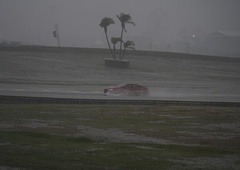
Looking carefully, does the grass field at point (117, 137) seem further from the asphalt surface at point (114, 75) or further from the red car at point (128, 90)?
the red car at point (128, 90)

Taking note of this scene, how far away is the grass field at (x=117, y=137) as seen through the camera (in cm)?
1199

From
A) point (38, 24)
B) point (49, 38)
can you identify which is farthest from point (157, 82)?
point (38, 24)

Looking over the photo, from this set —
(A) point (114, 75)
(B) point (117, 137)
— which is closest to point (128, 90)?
(A) point (114, 75)

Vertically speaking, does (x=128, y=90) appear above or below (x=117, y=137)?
below

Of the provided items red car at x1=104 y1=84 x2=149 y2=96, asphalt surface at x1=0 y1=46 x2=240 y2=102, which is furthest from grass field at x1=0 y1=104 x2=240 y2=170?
red car at x1=104 y1=84 x2=149 y2=96

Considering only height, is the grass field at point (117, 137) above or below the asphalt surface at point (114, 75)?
above

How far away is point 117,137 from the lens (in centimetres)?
1634

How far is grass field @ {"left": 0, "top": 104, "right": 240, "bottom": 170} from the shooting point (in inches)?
472

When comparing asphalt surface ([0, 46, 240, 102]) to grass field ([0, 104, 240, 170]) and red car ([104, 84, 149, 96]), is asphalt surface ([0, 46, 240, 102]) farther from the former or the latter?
grass field ([0, 104, 240, 170])

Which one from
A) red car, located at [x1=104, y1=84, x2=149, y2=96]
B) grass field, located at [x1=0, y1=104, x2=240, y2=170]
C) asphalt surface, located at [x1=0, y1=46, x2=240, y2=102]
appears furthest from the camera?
asphalt surface, located at [x1=0, y1=46, x2=240, y2=102]

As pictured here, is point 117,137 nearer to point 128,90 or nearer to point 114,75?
point 128,90

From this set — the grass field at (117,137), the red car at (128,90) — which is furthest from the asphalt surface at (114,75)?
the grass field at (117,137)

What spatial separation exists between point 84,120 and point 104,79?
25.1 m

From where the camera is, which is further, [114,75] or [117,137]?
[114,75]
